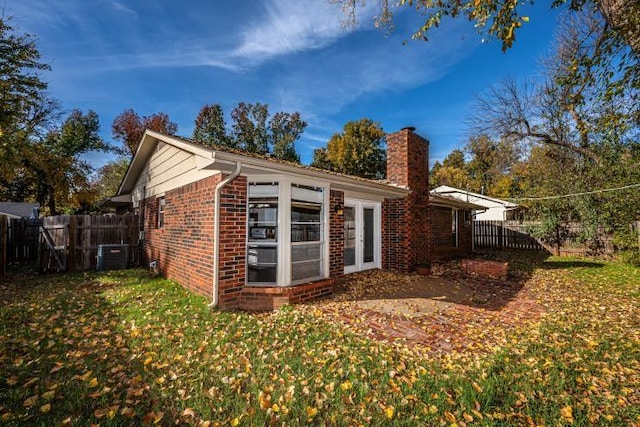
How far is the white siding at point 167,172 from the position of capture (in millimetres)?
6413

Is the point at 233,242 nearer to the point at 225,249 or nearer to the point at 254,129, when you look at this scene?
the point at 225,249

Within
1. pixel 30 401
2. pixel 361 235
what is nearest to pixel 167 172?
pixel 361 235

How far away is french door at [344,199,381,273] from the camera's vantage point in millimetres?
8156

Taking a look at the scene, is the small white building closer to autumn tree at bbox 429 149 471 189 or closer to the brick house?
autumn tree at bbox 429 149 471 189

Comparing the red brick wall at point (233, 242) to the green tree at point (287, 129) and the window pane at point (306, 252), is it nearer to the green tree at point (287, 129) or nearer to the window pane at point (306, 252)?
the window pane at point (306, 252)

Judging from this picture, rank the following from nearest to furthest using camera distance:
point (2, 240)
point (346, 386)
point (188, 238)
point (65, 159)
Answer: point (346, 386)
point (188, 238)
point (2, 240)
point (65, 159)

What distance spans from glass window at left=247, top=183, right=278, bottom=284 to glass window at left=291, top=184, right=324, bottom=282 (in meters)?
0.40

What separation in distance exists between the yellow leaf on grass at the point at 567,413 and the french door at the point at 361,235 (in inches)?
222

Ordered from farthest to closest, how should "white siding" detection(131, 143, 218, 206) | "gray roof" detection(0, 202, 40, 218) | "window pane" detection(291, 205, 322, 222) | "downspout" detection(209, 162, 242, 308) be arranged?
"gray roof" detection(0, 202, 40, 218) → "white siding" detection(131, 143, 218, 206) → "window pane" detection(291, 205, 322, 222) → "downspout" detection(209, 162, 242, 308)

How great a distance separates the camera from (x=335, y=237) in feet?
23.1

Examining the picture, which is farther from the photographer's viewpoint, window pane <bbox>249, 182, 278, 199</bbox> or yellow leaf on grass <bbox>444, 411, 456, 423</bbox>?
window pane <bbox>249, 182, 278, 199</bbox>

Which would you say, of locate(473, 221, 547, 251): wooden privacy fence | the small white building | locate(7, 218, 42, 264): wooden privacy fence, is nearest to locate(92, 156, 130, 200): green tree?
locate(7, 218, 42, 264): wooden privacy fence

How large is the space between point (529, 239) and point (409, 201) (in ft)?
38.6

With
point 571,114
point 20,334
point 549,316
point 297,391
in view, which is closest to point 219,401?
point 297,391
